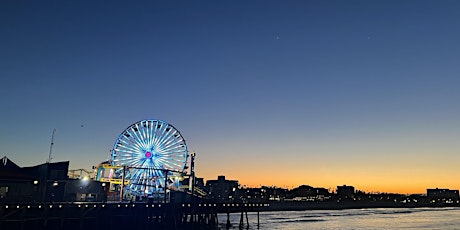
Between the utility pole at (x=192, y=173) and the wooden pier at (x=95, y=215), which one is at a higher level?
the utility pole at (x=192, y=173)

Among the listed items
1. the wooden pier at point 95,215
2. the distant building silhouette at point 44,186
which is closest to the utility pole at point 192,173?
the wooden pier at point 95,215

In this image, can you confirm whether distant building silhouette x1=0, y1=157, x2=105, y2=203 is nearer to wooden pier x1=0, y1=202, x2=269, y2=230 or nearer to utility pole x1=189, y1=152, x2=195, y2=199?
wooden pier x1=0, y1=202, x2=269, y2=230

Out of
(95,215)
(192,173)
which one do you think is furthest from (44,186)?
(192,173)

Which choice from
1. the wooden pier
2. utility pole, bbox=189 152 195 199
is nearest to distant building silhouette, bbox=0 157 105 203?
the wooden pier

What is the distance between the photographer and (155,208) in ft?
253

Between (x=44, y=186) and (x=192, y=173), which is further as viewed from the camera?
(x=192, y=173)

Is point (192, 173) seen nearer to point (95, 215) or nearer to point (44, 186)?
point (95, 215)

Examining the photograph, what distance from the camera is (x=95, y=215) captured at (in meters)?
68.2

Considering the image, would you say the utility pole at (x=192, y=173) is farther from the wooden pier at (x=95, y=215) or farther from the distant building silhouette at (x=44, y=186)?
the distant building silhouette at (x=44, y=186)

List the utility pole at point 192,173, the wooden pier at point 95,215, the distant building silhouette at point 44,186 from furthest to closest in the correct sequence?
the utility pole at point 192,173 → the distant building silhouette at point 44,186 → the wooden pier at point 95,215

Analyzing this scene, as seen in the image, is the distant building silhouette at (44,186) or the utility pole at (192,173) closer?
the distant building silhouette at (44,186)

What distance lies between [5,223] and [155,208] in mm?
25642

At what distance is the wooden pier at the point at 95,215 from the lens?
5966 cm

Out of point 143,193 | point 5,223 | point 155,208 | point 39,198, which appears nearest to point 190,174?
point 143,193
